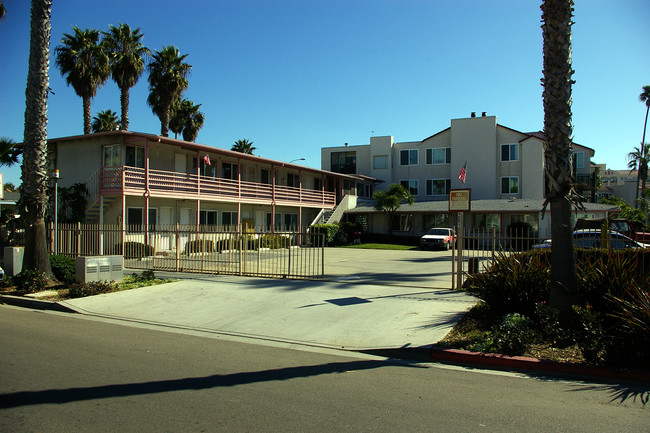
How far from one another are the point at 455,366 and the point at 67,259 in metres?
12.2

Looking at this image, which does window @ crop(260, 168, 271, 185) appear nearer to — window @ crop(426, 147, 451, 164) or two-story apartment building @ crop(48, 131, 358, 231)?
two-story apartment building @ crop(48, 131, 358, 231)

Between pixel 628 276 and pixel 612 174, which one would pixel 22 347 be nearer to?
pixel 628 276

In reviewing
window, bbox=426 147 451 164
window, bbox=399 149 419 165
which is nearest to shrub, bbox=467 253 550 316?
window, bbox=426 147 451 164

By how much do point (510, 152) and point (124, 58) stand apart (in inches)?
1283

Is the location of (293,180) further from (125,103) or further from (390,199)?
(125,103)

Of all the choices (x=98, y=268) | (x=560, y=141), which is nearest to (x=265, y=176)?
(x=98, y=268)

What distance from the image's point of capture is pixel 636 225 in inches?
995

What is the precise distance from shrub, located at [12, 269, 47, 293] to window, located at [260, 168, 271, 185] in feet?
76.6

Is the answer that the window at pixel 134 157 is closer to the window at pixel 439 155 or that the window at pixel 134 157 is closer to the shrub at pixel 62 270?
the shrub at pixel 62 270

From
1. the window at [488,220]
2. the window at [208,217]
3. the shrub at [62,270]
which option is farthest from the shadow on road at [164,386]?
the window at [488,220]

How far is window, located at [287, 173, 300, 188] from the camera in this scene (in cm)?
3854

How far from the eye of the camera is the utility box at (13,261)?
13148mm

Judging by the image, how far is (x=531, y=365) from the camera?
6.43 metres

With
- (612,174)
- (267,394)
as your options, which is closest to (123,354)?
(267,394)
